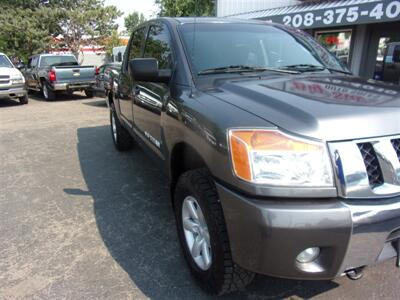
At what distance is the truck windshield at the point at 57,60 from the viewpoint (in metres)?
13.8

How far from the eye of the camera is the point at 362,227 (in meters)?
1.66

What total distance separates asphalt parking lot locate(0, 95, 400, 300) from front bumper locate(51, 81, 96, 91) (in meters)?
7.21

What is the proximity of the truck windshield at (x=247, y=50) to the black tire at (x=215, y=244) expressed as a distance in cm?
95

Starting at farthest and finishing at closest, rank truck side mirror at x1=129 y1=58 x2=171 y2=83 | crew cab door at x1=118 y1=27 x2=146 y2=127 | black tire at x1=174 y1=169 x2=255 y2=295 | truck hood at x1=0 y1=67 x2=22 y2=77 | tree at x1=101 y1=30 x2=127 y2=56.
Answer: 1. tree at x1=101 y1=30 x2=127 y2=56
2. truck hood at x1=0 y1=67 x2=22 y2=77
3. crew cab door at x1=118 y1=27 x2=146 y2=127
4. truck side mirror at x1=129 y1=58 x2=171 y2=83
5. black tire at x1=174 y1=169 x2=255 y2=295

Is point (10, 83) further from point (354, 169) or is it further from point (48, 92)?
point (354, 169)

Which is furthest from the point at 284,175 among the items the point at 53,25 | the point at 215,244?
the point at 53,25

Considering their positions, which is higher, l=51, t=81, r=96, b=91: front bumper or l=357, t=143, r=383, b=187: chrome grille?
l=357, t=143, r=383, b=187: chrome grille

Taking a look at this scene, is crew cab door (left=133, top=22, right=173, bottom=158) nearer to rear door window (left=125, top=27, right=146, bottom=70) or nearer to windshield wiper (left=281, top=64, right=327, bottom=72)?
rear door window (left=125, top=27, right=146, bottom=70)

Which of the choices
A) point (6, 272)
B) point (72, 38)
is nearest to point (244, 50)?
point (6, 272)

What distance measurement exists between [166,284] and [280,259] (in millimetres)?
1079

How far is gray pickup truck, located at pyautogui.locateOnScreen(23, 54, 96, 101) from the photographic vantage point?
1263 centimetres

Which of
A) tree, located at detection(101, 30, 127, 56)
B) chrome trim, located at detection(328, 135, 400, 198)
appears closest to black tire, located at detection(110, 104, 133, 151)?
chrome trim, located at detection(328, 135, 400, 198)

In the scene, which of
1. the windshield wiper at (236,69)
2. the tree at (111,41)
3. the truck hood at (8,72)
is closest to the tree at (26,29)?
the tree at (111,41)

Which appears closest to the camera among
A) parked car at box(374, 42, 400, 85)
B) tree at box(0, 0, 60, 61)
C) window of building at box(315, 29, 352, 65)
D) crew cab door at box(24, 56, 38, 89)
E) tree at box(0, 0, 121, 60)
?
parked car at box(374, 42, 400, 85)
